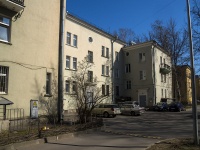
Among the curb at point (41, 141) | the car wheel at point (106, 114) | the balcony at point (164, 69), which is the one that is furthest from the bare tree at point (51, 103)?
the balcony at point (164, 69)

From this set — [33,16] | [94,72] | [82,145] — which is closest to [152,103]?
[94,72]

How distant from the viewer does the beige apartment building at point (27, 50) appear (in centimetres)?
1669

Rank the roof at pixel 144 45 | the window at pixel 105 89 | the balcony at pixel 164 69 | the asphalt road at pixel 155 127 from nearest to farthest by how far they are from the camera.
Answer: the asphalt road at pixel 155 127 < the window at pixel 105 89 < the roof at pixel 144 45 < the balcony at pixel 164 69

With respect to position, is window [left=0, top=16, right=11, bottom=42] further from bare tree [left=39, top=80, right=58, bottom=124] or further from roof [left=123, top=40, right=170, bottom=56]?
roof [left=123, top=40, right=170, bottom=56]

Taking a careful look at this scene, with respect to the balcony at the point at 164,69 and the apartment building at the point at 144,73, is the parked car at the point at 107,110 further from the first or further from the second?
the balcony at the point at 164,69

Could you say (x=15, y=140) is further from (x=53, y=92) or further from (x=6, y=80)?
(x=53, y=92)

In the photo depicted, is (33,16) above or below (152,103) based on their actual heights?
above

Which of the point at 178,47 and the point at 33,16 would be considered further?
the point at 178,47

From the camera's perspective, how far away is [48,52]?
64.8 feet

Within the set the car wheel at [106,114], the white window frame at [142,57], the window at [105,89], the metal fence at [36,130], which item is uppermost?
the white window frame at [142,57]

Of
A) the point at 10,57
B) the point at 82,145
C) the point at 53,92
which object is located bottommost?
the point at 82,145

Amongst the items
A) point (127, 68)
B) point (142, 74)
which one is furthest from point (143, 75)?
point (127, 68)

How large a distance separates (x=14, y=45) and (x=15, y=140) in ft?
28.6

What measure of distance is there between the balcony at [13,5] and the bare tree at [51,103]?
6329 mm
